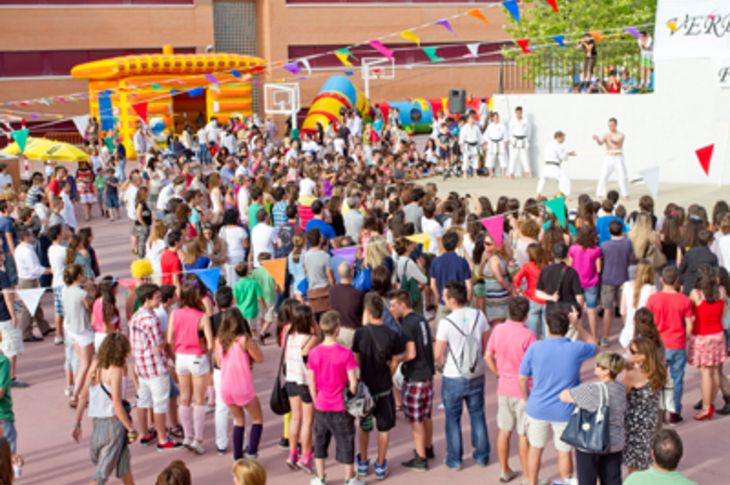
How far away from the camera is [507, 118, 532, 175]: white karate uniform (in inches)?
890

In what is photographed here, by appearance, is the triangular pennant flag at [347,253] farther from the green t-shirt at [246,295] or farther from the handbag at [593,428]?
the handbag at [593,428]

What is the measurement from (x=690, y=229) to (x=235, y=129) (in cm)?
2183

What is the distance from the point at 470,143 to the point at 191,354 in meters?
15.8

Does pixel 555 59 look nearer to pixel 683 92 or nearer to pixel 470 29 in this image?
pixel 683 92

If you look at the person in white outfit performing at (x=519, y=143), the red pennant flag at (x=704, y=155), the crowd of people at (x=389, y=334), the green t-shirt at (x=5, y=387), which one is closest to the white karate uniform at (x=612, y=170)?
the red pennant flag at (x=704, y=155)

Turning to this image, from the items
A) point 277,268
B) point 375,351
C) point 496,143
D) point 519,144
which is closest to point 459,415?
point 375,351

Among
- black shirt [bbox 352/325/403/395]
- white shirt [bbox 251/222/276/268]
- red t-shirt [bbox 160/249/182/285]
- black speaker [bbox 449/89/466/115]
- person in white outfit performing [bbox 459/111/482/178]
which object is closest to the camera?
black shirt [bbox 352/325/403/395]

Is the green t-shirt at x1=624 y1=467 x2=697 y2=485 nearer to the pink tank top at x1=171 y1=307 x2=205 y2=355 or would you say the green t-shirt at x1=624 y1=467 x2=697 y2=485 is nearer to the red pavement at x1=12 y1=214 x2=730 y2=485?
the red pavement at x1=12 y1=214 x2=730 y2=485

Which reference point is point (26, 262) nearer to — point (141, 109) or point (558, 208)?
point (558, 208)

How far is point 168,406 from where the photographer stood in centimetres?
888

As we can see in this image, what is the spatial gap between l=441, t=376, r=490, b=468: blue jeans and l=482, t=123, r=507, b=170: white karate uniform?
1542 centimetres

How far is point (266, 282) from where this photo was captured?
1117cm

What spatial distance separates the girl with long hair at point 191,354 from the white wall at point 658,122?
14.1 m

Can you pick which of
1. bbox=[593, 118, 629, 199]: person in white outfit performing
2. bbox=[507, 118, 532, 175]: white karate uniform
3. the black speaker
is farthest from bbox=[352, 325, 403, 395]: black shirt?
the black speaker
